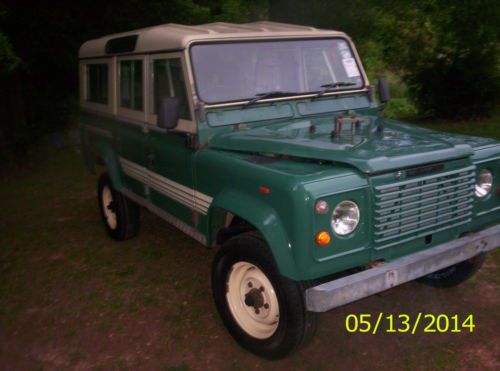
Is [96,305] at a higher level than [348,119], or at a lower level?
lower

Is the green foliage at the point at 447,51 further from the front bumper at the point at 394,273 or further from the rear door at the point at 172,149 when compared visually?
the front bumper at the point at 394,273

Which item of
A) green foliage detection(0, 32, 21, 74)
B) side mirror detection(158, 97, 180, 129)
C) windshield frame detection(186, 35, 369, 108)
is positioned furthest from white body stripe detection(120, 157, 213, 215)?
green foliage detection(0, 32, 21, 74)

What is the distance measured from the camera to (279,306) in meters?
2.95

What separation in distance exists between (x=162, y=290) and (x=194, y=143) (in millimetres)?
1476

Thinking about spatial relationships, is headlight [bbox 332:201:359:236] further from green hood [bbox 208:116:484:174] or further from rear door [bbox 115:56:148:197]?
rear door [bbox 115:56:148:197]

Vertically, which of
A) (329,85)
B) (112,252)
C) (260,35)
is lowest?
(112,252)

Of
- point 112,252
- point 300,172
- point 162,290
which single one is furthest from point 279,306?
point 112,252

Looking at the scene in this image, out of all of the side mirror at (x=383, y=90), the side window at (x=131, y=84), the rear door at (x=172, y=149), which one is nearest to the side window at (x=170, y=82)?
the rear door at (x=172, y=149)

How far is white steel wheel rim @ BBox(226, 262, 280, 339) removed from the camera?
3.15 metres

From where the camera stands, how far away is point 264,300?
3.19 metres

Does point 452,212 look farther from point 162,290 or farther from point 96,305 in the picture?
point 96,305

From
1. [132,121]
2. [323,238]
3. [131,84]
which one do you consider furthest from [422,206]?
[131,84]

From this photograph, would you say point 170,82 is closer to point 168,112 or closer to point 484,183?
point 168,112

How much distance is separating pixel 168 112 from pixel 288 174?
3.76 ft
